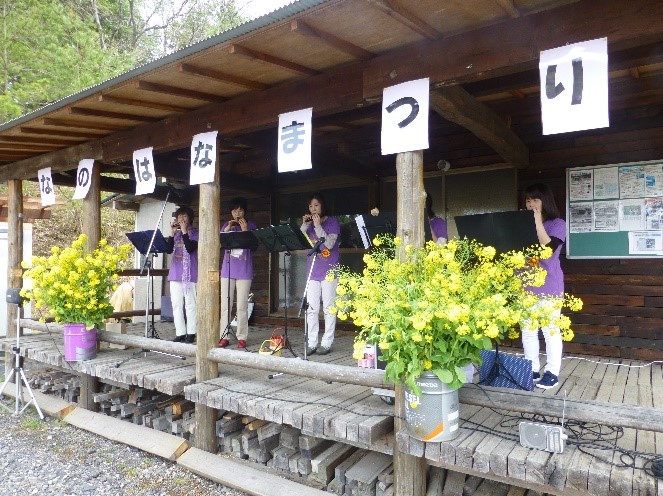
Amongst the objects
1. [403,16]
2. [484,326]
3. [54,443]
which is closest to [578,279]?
[484,326]

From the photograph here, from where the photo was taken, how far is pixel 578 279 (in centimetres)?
499

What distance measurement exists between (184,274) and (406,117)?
133 inches

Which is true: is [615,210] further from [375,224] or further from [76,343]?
[76,343]

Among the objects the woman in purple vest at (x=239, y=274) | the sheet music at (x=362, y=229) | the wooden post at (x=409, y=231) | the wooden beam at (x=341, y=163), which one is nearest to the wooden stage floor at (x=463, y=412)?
the wooden post at (x=409, y=231)

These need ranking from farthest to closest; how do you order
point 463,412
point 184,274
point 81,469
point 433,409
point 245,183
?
point 245,183 < point 184,274 < point 81,469 < point 463,412 < point 433,409

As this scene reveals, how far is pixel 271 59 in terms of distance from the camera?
11.0 feet

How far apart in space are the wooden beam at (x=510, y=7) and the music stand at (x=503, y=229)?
1.22 metres

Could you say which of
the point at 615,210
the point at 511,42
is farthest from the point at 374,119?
the point at 615,210

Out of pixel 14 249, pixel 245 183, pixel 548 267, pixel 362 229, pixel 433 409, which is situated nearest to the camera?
pixel 433 409

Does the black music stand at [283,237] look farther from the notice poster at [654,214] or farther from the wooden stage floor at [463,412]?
the notice poster at [654,214]

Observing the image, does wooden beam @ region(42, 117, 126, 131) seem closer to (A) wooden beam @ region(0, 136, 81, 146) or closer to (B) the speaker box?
(A) wooden beam @ region(0, 136, 81, 146)

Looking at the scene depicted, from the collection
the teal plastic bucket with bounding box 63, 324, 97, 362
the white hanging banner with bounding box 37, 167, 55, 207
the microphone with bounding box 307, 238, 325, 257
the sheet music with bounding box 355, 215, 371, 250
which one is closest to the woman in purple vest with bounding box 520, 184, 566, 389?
the sheet music with bounding box 355, 215, 371, 250

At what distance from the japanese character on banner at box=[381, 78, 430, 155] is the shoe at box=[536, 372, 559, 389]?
1.93 metres

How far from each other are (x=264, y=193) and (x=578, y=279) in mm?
4352
